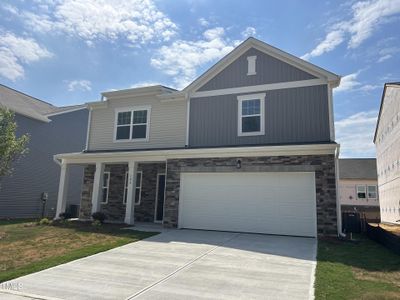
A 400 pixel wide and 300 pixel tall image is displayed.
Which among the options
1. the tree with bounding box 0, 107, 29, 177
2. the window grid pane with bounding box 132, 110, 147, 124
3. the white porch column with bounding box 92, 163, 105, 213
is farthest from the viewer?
the window grid pane with bounding box 132, 110, 147, 124

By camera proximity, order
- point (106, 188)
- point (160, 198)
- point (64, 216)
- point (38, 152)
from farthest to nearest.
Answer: point (38, 152), point (106, 188), point (160, 198), point (64, 216)

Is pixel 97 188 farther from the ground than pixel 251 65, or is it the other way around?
pixel 251 65

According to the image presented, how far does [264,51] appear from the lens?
14492 millimetres

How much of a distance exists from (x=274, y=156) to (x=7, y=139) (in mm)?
10605

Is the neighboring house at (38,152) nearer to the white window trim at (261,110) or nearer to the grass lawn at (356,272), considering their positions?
the white window trim at (261,110)

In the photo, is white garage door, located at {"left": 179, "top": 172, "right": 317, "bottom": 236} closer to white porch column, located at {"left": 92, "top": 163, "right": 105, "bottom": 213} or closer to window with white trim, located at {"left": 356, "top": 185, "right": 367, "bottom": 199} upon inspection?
white porch column, located at {"left": 92, "top": 163, "right": 105, "bottom": 213}

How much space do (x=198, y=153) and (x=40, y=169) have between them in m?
12.2

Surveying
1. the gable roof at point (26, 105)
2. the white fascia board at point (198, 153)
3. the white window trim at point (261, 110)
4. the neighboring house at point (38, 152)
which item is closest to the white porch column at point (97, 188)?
the white fascia board at point (198, 153)

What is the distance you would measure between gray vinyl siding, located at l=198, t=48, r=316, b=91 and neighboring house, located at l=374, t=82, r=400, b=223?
1142 centimetres

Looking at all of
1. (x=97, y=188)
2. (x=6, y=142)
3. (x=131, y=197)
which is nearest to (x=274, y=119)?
(x=131, y=197)

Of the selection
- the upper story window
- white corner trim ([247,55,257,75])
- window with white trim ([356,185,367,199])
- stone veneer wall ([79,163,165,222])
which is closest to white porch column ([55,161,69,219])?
stone veneer wall ([79,163,165,222])

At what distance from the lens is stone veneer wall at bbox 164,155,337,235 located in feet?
37.3

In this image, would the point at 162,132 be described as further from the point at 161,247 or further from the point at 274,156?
the point at 161,247

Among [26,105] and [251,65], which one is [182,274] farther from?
[26,105]
